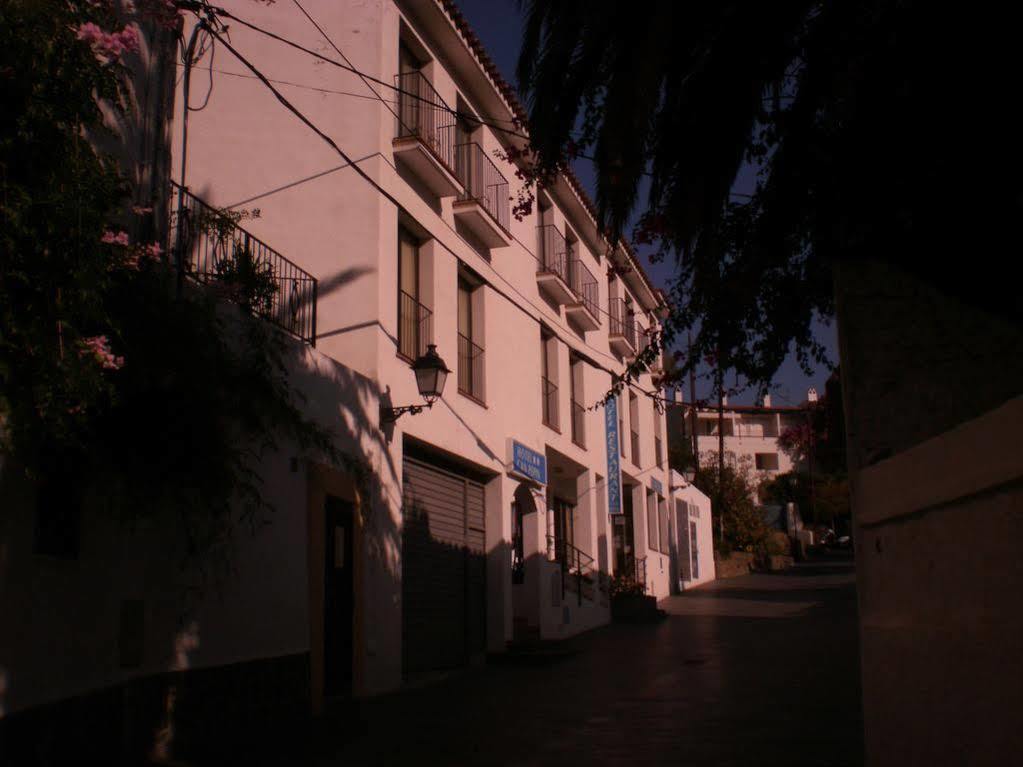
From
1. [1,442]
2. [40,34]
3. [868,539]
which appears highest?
[40,34]

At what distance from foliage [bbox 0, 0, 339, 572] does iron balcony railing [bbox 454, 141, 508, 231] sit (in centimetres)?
706

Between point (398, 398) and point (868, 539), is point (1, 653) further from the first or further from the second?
point (398, 398)

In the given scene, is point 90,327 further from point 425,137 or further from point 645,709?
point 425,137

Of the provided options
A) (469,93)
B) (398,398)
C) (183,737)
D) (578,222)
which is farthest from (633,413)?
(183,737)

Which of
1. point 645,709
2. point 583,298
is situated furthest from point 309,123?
point 583,298

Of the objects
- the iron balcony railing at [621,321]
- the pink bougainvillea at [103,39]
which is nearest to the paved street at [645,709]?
the pink bougainvillea at [103,39]

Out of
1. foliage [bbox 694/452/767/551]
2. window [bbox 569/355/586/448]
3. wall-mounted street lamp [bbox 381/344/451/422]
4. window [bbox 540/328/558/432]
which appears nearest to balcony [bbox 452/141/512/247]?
wall-mounted street lamp [bbox 381/344/451/422]

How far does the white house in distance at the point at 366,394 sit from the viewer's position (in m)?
8.46

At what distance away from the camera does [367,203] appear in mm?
13047

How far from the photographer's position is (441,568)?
14852 mm

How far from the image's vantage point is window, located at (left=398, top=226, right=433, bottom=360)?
14.0 m

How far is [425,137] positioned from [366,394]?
13.5 feet

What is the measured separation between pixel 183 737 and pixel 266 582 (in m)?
1.91

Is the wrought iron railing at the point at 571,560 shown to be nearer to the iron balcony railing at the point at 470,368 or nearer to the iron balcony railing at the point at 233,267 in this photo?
the iron balcony railing at the point at 470,368
